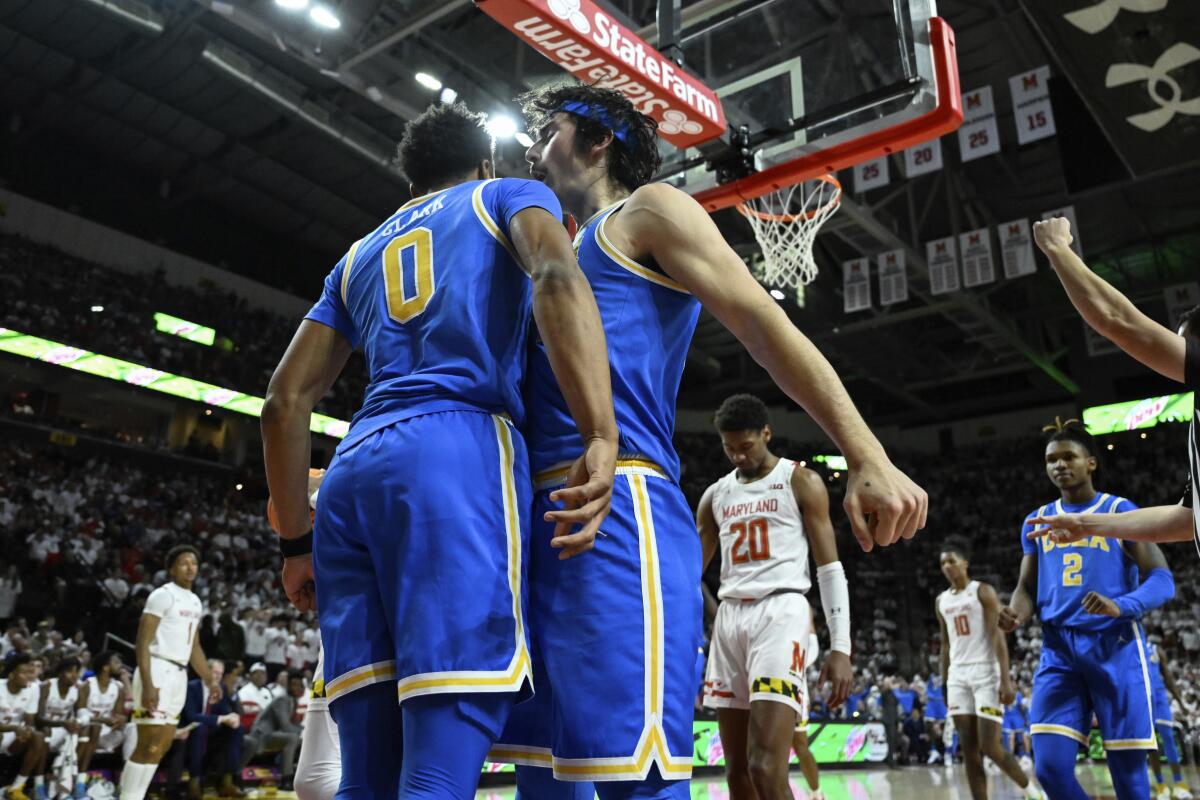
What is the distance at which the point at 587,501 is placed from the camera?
177 cm

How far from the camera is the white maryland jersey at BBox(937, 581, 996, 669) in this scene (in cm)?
795

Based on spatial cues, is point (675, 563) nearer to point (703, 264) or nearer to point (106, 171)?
point (703, 264)

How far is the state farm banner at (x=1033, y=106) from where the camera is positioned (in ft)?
43.4

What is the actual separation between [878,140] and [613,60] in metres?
1.89

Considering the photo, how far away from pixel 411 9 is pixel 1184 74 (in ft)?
26.7

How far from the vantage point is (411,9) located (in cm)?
1165

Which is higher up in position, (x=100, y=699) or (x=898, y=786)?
(x=100, y=699)

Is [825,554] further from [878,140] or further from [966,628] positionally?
[966,628]

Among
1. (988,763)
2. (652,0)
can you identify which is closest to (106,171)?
(652,0)

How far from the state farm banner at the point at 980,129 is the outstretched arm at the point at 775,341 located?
41.3ft

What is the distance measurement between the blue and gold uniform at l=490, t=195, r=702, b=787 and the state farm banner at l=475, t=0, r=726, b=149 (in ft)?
11.2

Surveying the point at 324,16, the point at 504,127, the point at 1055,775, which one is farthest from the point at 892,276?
the point at 1055,775

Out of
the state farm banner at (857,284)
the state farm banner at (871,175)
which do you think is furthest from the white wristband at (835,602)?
the state farm banner at (857,284)

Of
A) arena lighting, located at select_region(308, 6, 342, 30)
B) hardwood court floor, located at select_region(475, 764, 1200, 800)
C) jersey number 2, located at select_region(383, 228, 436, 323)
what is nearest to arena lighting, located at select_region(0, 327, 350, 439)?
arena lighting, located at select_region(308, 6, 342, 30)
